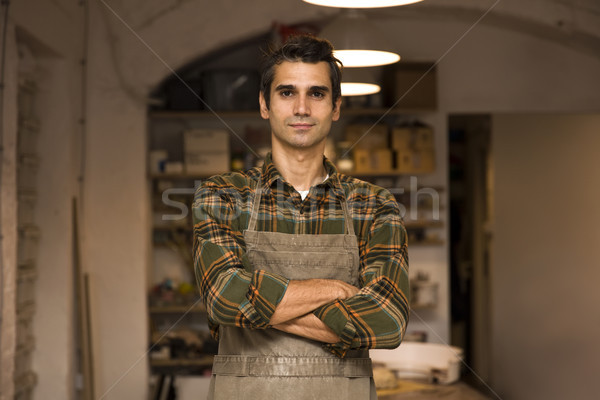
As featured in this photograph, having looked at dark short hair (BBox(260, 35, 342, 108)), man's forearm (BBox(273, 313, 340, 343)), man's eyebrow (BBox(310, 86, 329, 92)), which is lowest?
man's forearm (BBox(273, 313, 340, 343))

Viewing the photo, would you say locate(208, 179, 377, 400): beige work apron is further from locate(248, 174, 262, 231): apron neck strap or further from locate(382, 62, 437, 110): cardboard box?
locate(382, 62, 437, 110): cardboard box

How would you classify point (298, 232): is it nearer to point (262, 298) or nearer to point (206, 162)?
point (262, 298)

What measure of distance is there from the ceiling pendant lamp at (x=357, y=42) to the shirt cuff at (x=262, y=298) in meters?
1.27

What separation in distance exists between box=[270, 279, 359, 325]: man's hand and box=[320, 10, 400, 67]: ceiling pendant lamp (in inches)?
48.0

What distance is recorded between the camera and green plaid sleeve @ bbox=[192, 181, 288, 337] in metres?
1.55

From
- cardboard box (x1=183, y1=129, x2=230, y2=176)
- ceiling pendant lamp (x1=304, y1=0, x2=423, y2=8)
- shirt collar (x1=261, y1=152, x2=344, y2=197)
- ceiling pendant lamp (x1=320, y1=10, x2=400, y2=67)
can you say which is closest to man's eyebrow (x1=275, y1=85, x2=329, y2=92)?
shirt collar (x1=261, y1=152, x2=344, y2=197)

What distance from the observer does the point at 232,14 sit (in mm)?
4855

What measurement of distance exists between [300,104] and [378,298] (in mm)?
495

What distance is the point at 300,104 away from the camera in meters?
1.70

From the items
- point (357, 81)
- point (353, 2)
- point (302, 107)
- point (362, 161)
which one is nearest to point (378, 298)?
point (302, 107)

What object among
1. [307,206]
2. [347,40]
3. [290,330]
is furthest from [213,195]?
[347,40]

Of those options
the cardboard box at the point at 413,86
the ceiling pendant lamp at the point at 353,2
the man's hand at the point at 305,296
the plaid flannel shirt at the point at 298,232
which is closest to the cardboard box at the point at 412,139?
the cardboard box at the point at 413,86

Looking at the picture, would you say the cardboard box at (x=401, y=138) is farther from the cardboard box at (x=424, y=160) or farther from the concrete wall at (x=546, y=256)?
the concrete wall at (x=546, y=256)

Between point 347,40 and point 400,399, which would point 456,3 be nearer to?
point 347,40
